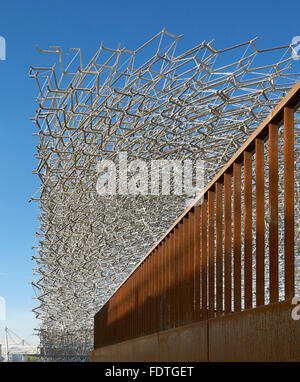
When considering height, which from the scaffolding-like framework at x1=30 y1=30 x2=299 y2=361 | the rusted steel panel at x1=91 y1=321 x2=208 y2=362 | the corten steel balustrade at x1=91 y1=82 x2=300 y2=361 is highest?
the scaffolding-like framework at x1=30 y1=30 x2=299 y2=361

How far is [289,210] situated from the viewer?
307cm

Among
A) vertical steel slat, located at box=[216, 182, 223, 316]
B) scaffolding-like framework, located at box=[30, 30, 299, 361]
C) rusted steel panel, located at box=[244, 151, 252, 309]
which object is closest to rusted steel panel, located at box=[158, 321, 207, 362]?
vertical steel slat, located at box=[216, 182, 223, 316]

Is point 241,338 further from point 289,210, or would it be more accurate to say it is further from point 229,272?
point 289,210

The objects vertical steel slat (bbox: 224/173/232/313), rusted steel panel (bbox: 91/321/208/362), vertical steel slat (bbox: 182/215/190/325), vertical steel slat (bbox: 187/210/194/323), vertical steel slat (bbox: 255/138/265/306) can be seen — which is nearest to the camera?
vertical steel slat (bbox: 255/138/265/306)

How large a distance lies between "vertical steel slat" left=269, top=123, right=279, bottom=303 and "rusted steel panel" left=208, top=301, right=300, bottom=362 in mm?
122

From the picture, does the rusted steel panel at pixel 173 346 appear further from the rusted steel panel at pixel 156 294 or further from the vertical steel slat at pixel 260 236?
the vertical steel slat at pixel 260 236

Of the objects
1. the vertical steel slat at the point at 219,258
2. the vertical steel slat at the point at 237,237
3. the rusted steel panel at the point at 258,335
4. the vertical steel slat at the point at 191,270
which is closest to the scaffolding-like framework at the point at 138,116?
the vertical steel slat at the point at 191,270

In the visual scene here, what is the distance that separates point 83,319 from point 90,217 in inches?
1157

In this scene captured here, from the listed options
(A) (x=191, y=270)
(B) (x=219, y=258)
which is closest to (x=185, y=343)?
(A) (x=191, y=270)

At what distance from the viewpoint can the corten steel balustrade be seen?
314 centimetres

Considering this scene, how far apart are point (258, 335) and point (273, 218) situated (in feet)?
2.23

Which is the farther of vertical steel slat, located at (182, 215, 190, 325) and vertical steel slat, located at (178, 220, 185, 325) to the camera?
vertical steel slat, located at (178, 220, 185, 325)

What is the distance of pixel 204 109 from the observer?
26.4 m

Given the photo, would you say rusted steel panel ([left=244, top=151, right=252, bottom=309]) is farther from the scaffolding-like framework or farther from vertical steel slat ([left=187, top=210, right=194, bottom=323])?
the scaffolding-like framework
